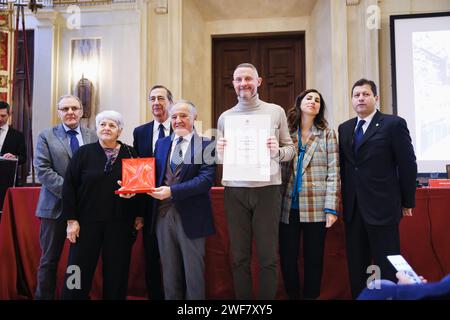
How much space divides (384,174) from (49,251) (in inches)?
84.5

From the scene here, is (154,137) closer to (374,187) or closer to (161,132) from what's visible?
(161,132)

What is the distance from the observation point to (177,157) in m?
2.27

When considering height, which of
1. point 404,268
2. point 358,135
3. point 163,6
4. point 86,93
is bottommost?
point 404,268

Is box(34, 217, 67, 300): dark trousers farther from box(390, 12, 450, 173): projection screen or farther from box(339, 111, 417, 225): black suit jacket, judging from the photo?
box(390, 12, 450, 173): projection screen

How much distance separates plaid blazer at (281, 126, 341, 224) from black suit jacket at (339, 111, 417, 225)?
0.42 feet

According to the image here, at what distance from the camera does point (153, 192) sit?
6.89 ft

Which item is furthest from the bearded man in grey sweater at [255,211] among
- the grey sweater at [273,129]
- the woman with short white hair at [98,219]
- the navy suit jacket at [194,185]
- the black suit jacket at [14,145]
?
the black suit jacket at [14,145]

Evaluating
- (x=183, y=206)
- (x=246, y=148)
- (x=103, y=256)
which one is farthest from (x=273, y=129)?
(x=103, y=256)

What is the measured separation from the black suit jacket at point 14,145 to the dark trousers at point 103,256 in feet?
6.90

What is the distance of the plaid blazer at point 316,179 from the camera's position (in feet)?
7.55

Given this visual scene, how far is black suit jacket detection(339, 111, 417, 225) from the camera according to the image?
2.24 metres

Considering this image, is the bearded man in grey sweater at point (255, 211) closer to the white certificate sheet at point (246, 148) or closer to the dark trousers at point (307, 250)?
the white certificate sheet at point (246, 148)
